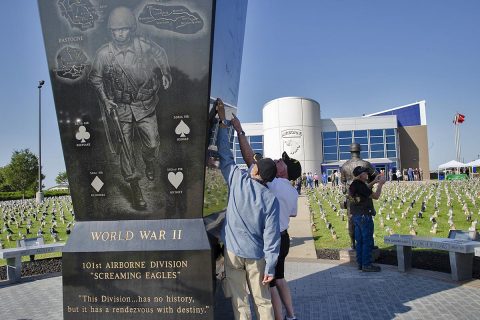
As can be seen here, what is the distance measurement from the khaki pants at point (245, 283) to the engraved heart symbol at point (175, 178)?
903 mm

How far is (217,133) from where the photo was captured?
4504 millimetres

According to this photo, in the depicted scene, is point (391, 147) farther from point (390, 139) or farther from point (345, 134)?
point (345, 134)

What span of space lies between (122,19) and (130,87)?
0.72 meters

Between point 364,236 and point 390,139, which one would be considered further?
point 390,139

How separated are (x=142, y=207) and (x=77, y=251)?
86 cm

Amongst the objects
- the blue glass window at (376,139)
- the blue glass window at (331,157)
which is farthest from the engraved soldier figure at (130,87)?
the blue glass window at (376,139)

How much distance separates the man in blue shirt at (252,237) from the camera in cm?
378

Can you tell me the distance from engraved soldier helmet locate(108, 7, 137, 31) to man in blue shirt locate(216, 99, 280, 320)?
6.23ft

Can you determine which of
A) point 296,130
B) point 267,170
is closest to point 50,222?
point 267,170

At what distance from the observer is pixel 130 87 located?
4262 mm

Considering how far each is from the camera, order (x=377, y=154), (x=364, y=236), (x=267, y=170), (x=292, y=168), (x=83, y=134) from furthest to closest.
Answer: (x=377, y=154), (x=364, y=236), (x=292, y=168), (x=83, y=134), (x=267, y=170)

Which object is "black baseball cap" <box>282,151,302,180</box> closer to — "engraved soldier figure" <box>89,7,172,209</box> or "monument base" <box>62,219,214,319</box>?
"monument base" <box>62,219,214,319</box>

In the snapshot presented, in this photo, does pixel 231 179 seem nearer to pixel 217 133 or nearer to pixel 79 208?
pixel 217 133

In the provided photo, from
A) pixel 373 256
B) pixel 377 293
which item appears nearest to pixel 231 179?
pixel 377 293
